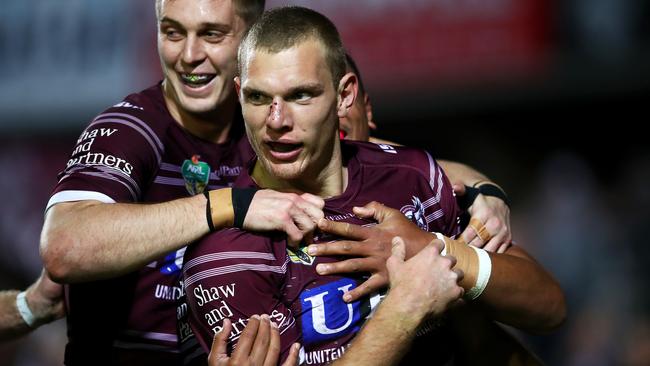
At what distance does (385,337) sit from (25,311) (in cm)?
220

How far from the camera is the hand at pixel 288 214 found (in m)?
3.65

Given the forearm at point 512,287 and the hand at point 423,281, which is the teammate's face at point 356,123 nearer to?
the forearm at point 512,287

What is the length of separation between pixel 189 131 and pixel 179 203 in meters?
0.74

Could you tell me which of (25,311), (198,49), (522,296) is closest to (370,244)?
(522,296)

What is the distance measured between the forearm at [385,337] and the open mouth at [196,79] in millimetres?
1368

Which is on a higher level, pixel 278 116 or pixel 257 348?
pixel 278 116

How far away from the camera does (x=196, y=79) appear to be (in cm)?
455

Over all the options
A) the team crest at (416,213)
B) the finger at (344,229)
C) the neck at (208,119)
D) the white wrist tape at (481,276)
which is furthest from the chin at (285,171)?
the neck at (208,119)

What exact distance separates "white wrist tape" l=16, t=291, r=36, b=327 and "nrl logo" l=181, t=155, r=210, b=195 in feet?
3.88

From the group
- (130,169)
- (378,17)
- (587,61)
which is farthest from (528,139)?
(130,169)

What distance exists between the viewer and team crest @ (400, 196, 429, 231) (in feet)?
13.2

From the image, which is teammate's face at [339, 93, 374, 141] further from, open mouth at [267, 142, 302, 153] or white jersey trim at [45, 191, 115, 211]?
white jersey trim at [45, 191, 115, 211]

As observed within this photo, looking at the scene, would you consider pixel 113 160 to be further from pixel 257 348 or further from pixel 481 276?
pixel 481 276

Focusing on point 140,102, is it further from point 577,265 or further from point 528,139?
point 528,139
